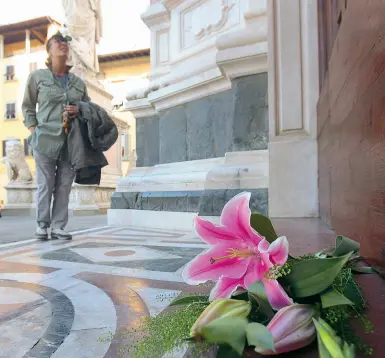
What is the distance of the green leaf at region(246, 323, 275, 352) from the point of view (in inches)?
13.0

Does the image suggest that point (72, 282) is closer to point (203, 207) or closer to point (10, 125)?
point (203, 207)

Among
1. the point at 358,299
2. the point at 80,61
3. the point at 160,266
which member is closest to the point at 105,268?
the point at 160,266

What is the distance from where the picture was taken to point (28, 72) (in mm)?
19500

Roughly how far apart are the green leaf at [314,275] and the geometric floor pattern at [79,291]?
36 centimetres

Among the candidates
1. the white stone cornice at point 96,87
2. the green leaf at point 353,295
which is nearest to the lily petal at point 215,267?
the green leaf at point 353,295

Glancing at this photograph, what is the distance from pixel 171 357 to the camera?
0.68m

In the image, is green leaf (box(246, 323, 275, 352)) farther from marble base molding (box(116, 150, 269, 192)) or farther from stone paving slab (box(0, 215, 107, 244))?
stone paving slab (box(0, 215, 107, 244))

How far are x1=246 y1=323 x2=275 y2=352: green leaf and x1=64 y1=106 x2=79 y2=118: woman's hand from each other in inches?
99.4

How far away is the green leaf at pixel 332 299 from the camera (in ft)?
1.19

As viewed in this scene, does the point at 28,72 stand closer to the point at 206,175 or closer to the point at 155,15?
the point at 155,15

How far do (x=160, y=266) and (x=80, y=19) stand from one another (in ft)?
28.4

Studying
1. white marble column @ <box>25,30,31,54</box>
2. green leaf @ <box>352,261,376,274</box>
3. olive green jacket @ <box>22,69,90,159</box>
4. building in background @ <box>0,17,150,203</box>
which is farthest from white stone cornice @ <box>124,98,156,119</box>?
white marble column @ <box>25,30,31,54</box>

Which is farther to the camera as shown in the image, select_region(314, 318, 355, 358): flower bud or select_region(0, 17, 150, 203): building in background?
select_region(0, 17, 150, 203): building in background

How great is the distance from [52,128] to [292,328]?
2.59 metres
